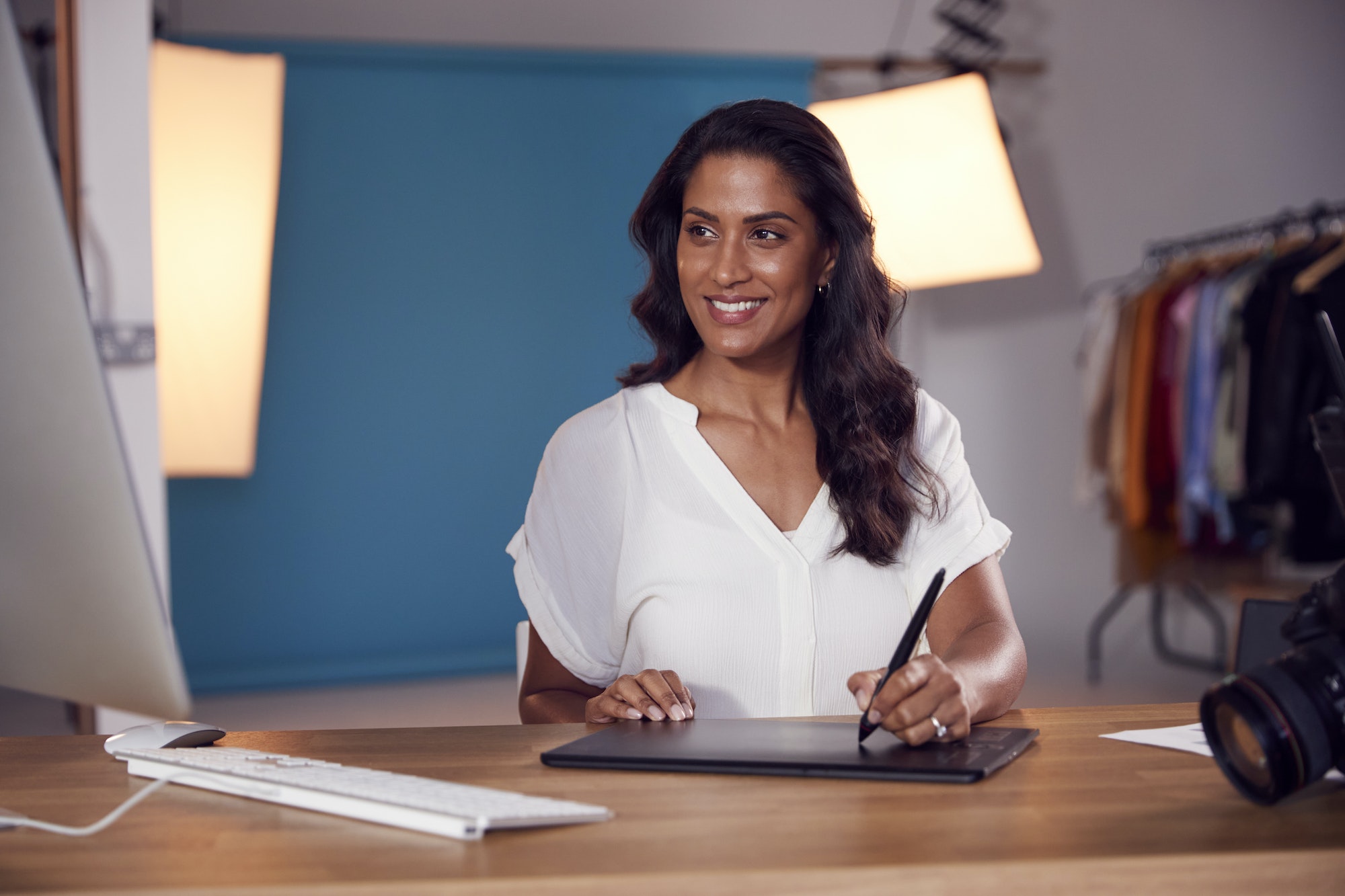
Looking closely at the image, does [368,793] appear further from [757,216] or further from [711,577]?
[757,216]

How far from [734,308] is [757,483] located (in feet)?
0.79

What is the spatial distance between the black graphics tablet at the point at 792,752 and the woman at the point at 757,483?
1.23 ft

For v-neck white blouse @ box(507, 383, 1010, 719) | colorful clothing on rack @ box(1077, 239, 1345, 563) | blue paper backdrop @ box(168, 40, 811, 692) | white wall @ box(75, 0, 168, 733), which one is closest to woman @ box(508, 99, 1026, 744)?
v-neck white blouse @ box(507, 383, 1010, 719)

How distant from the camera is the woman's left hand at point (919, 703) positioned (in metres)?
0.94

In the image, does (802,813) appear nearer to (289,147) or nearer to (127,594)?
(127,594)

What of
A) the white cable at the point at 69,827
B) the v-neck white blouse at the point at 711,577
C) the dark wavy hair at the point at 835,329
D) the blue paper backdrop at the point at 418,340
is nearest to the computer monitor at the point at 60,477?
the white cable at the point at 69,827

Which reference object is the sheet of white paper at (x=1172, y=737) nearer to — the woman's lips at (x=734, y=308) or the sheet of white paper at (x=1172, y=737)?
the sheet of white paper at (x=1172, y=737)

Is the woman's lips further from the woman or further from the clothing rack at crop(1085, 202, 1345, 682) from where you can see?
the clothing rack at crop(1085, 202, 1345, 682)

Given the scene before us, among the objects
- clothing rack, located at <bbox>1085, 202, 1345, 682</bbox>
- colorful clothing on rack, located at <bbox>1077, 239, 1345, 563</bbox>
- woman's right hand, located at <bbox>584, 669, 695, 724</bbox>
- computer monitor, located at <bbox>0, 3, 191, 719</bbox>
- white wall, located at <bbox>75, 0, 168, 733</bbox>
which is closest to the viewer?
computer monitor, located at <bbox>0, 3, 191, 719</bbox>

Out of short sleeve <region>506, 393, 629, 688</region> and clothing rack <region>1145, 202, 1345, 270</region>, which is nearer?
short sleeve <region>506, 393, 629, 688</region>

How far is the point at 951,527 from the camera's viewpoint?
1501 mm

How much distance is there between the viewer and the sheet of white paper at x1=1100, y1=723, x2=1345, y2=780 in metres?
0.97

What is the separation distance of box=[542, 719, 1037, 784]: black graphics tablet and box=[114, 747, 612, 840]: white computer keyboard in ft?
0.36

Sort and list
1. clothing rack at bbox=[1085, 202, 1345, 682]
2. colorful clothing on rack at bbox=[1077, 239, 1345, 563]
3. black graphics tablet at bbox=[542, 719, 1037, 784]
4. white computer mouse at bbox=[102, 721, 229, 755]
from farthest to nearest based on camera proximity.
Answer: clothing rack at bbox=[1085, 202, 1345, 682] → colorful clothing on rack at bbox=[1077, 239, 1345, 563] → white computer mouse at bbox=[102, 721, 229, 755] → black graphics tablet at bbox=[542, 719, 1037, 784]
